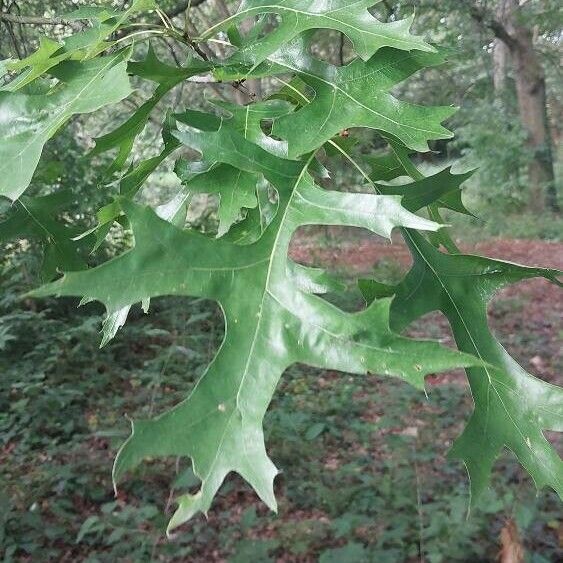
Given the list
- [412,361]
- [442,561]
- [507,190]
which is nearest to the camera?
[412,361]

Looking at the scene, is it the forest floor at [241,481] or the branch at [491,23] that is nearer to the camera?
the forest floor at [241,481]

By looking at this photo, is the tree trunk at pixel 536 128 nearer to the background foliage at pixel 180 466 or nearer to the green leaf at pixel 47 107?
the background foliage at pixel 180 466

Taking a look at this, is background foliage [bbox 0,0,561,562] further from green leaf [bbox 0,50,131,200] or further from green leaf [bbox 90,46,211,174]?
green leaf [bbox 0,50,131,200]

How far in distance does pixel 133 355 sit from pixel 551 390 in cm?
458

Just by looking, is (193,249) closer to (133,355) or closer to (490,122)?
(133,355)

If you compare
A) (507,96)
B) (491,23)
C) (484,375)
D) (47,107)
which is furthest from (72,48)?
(507,96)

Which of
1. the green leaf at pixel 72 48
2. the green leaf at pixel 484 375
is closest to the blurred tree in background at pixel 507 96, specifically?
the green leaf at pixel 484 375

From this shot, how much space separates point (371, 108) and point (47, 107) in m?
0.47

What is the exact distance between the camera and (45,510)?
Result: 3625mm

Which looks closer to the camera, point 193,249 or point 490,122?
point 193,249

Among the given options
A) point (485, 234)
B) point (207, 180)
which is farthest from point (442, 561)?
point (485, 234)

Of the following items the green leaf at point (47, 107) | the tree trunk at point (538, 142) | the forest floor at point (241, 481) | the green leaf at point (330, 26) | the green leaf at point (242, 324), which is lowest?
the tree trunk at point (538, 142)

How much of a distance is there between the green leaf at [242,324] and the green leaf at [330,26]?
0.56 ft

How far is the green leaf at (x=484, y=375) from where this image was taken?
1.15 meters
